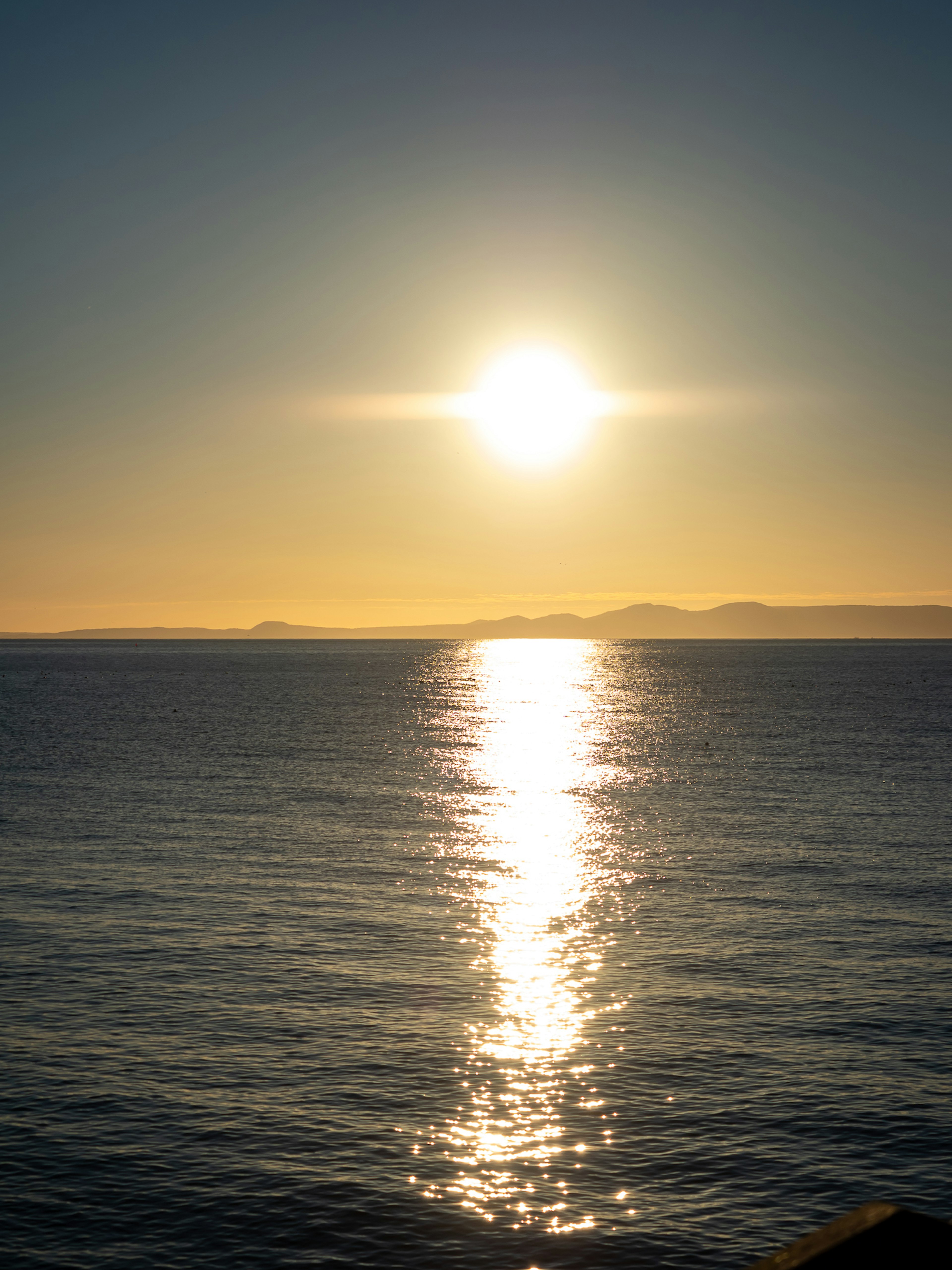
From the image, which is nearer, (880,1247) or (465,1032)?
(880,1247)

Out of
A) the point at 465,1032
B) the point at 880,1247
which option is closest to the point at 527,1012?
the point at 465,1032

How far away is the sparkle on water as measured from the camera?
18.6 meters

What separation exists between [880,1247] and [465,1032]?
19588 millimetres

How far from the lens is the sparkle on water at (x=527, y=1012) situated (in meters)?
18.6

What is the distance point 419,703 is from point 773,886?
12652 centimetres

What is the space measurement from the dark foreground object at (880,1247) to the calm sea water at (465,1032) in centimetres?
1026

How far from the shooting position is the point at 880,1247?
7211mm

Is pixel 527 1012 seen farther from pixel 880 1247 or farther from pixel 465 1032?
pixel 880 1247

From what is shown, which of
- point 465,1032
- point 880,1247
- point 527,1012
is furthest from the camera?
point 527,1012

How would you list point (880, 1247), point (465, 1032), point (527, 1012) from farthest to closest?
point (527, 1012)
point (465, 1032)
point (880, 1247)

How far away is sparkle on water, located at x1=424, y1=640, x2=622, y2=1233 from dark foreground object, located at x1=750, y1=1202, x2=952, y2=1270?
1123 cm

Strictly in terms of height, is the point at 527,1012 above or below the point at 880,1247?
below

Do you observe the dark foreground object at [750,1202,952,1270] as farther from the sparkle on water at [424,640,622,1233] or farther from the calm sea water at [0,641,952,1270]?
→ the sparkle on water at [424,640,622,1233]

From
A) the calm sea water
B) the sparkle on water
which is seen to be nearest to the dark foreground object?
the calm sea water
